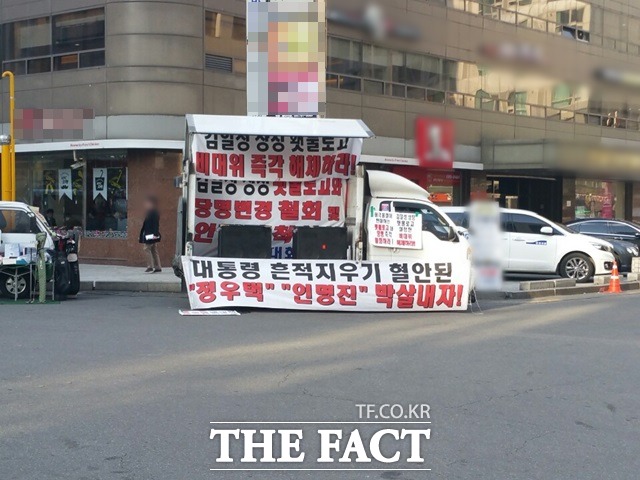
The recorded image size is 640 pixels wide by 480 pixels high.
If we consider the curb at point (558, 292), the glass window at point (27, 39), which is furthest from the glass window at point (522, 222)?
the glass window at point (27, 39)

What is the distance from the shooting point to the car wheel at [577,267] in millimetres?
16438

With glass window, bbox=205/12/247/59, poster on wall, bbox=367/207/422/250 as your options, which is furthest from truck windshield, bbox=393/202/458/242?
glass window, bbox=205/12/247/59

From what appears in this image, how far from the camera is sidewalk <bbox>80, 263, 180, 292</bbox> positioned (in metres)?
15.5

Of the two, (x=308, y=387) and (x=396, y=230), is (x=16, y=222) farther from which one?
(x=308, y=387)

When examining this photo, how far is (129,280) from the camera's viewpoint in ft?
53.0

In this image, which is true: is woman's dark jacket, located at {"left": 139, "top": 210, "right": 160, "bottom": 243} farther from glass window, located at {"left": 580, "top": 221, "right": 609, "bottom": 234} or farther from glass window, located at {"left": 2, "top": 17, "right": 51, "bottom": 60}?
glass window, located at {"left": 580, "top": 221, "right": 609, "bottom": 234}

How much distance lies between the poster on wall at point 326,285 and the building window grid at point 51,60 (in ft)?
33.8

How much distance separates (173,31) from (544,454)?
16930 mm

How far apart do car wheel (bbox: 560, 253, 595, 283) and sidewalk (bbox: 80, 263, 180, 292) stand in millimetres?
8234

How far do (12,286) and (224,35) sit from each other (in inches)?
386

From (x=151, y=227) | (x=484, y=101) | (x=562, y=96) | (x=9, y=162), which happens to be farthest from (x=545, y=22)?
(x=9, y=162)

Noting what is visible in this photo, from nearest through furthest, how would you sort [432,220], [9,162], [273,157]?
1. [432,220]
2. [273,157]
3. [9,162]

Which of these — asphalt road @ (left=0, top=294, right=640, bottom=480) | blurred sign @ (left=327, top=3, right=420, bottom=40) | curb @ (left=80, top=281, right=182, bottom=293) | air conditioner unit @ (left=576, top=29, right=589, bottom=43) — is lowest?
asphalt road @ (left=0, top=294, right=640, bottom=480)

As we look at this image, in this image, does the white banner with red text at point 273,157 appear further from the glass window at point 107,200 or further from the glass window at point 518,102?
the glass window at point 518,102
